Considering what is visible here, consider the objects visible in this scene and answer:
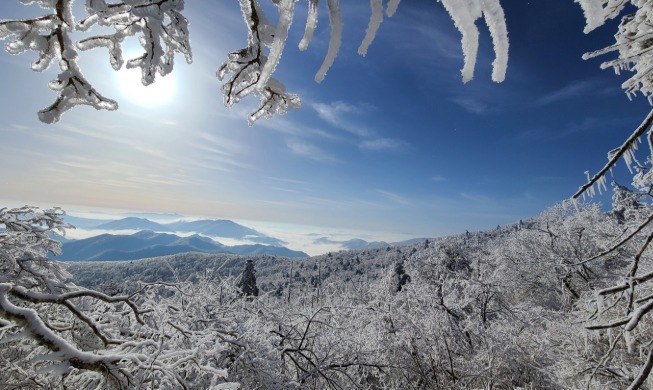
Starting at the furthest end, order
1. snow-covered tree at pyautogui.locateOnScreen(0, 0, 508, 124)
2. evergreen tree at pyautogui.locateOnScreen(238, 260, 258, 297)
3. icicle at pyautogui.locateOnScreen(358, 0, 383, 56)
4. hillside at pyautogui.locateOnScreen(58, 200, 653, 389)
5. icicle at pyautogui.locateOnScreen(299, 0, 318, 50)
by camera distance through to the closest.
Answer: evergreen tree at pyautogui.locateOnScreen(238, 260, 258, 297) → hillside at pyautogui.locateOnScreen(58, 200, 653, 389) → snow-covered tree at pyautogui.locateOnScreen(0, 0, 508, 124) → icicle at pyautogui.locateOnScreen(299, 0, 318, 50) → icicle at pyautogui.locateOnScreen(358, 0, 383, 56)

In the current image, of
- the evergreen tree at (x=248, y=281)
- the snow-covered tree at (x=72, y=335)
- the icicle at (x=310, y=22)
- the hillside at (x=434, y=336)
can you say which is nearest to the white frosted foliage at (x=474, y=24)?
the icicle at (x=310, y=22)

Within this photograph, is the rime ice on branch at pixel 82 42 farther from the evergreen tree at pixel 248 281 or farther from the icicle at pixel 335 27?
the evergreen tree at pixel 248 281

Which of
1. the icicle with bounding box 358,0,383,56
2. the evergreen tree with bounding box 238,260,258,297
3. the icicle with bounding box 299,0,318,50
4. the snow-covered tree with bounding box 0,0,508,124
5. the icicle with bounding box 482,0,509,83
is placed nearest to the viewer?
the icicle with bounding box 482,0,509,83

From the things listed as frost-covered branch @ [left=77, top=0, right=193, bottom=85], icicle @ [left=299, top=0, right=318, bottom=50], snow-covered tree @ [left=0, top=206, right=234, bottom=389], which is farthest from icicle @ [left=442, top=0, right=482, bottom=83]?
snow-covered tree @ [left=0, top=206, right=234, bottom=389]

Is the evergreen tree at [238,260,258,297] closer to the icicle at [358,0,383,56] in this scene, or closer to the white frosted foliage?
the icicle at [358,0,383,56]

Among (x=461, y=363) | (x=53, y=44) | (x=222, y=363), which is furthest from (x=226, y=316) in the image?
(x=461, y=363)

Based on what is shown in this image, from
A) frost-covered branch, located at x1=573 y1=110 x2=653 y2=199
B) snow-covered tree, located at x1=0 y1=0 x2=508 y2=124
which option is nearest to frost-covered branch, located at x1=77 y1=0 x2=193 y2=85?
snow-covered tree, located at x1=0 y1=0 x2=508 y2=124

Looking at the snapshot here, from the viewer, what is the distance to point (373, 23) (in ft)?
2.32

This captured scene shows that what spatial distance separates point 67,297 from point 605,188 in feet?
10.3

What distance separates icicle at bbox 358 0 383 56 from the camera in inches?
26.5

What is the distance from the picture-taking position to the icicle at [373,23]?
0.67 meters

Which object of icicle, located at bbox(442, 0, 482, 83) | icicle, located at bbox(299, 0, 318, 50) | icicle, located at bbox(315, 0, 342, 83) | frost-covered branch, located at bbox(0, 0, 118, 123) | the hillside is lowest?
the hillside

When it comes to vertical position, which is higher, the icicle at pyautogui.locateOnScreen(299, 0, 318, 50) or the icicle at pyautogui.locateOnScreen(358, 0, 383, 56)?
the icicle at pyautogui.locateOnScreen(299, 0, 318, 50)

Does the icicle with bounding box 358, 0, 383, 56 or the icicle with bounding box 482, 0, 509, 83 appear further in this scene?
the icicle with bounding box 358, 0, 383, 56
